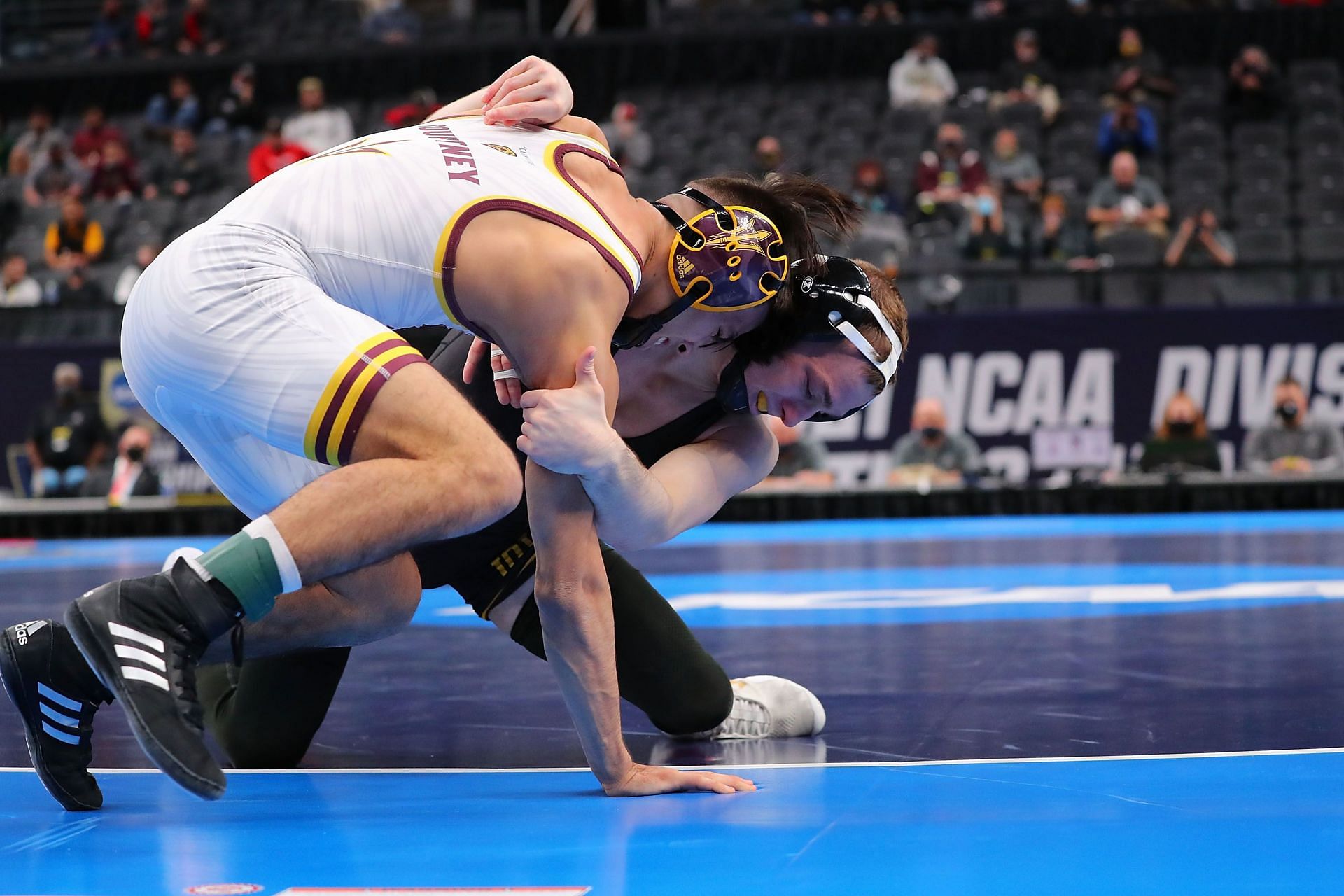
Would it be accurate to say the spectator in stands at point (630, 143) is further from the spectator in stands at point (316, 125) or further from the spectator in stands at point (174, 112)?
the spectator in stands at point (174, 112)

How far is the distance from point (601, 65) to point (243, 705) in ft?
40.0

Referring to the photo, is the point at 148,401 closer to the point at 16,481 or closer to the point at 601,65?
the point at 16,481

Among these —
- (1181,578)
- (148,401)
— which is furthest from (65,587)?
(1181,578)

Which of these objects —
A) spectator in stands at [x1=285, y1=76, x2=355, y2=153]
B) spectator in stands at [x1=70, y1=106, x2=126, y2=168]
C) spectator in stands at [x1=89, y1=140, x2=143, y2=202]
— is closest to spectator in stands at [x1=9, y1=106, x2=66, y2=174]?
spectator in stands at [x1=70, y1=106, x2=126, y2=168]

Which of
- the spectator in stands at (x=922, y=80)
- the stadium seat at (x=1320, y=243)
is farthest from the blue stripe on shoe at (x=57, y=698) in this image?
the spectator in stands at (x=922, y=80)

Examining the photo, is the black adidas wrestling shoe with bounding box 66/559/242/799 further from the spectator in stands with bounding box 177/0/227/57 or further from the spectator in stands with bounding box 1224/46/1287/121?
the spectator in stands with bounding box 177/0/227/57

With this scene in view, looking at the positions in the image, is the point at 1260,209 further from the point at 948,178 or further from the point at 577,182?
the point at 577,182

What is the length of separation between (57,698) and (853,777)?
1382 mm

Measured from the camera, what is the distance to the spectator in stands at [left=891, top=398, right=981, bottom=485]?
9.52 m

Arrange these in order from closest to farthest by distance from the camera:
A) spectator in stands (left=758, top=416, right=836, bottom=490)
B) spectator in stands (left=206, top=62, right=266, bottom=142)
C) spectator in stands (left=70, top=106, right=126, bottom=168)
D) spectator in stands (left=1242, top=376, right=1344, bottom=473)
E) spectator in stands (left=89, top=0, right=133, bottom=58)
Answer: spectator in stands (left=1242, top=376, right=1344, bottom=473) < spectator in stands (left=758, top=416, right=836, bottom=490) < spectator in stands (left=206, top=62, right=266, bottom=142) < spectator in stands (left=70, top=106, right=126, bottom=168) < spectator in stands (left=89, top=0, right=133, bottom=58)

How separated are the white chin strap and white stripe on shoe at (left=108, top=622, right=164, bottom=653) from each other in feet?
4.51

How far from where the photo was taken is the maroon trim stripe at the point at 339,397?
7.51ft

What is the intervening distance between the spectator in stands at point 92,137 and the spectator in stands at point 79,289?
2832 mm

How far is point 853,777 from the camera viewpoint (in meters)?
2.73
